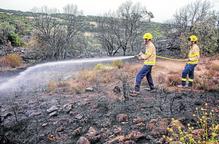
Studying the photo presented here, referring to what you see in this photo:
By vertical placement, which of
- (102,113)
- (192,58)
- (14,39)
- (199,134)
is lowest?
(14,39)

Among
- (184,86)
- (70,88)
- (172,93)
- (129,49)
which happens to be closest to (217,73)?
(184,86)

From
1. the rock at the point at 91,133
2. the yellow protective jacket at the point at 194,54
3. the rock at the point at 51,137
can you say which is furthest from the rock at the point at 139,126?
the yellow protective jacket at the point at 194,54

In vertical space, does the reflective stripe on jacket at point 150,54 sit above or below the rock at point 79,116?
above

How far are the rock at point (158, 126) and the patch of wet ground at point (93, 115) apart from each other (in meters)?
0.05

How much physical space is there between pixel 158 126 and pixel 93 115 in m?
1.94

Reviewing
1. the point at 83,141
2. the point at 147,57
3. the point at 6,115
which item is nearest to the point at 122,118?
the point at 83,141

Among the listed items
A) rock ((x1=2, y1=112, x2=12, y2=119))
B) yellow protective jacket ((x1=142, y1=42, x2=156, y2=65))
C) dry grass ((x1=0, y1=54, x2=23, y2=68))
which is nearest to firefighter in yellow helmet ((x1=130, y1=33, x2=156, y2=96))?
yellow protective jacket ((x1=142, y1=42, x2=156, y2=65))

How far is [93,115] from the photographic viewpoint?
7.44 meters

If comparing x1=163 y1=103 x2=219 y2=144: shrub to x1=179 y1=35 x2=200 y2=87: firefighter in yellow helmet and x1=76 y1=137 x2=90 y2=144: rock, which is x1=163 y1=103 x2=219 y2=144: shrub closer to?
x1=76 y1=137 x2=90 y2=144: rock

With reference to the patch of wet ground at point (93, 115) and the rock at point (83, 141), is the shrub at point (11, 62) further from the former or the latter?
the rock at point (83, 141)

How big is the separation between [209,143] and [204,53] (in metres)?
19.4

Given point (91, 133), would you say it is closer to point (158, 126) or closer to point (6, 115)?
point (158, 126)

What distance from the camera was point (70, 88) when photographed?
35.1 feet

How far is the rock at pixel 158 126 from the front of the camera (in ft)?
19.1
